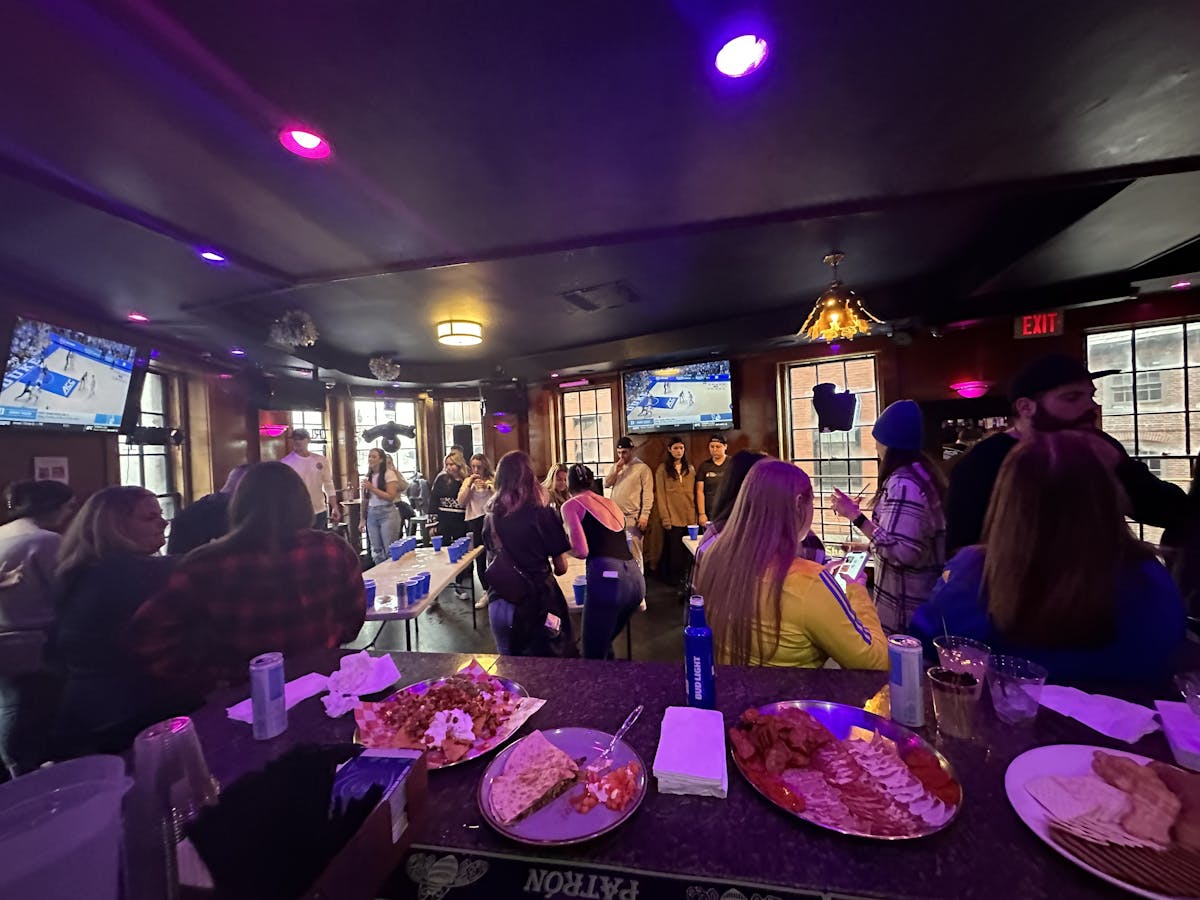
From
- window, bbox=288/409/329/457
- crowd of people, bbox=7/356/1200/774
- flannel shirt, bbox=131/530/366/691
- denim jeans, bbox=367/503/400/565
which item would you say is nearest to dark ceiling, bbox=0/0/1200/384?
crowd of people, bbox=7/356/1200/774

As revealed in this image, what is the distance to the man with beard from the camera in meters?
1.88

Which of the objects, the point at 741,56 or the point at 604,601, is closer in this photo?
the point at 741,56

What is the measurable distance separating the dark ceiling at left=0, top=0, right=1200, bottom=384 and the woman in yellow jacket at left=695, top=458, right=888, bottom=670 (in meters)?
1.33

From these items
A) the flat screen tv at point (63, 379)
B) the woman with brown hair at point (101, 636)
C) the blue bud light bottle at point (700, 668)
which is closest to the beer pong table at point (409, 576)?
the woman with brown hair at point (101, 636)

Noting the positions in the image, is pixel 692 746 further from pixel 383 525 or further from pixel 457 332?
pixel 383 525

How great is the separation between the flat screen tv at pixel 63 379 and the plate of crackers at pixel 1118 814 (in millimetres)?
4979

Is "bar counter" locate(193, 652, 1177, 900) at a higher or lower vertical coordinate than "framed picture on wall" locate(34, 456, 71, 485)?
lower

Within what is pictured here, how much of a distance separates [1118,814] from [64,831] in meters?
1.47

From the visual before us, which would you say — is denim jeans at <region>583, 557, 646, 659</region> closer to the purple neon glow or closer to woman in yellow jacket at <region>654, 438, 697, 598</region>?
the purple neon glow

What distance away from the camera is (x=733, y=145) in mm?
1826

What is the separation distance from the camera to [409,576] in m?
3.02

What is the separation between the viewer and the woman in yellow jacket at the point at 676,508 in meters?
5.61

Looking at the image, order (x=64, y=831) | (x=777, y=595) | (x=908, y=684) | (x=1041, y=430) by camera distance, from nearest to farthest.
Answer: (x=64, y=831) < (x=908, y=684) < (x=777, y=595) < (x=1041, y=430)

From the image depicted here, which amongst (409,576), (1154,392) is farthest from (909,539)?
(1154,392)
